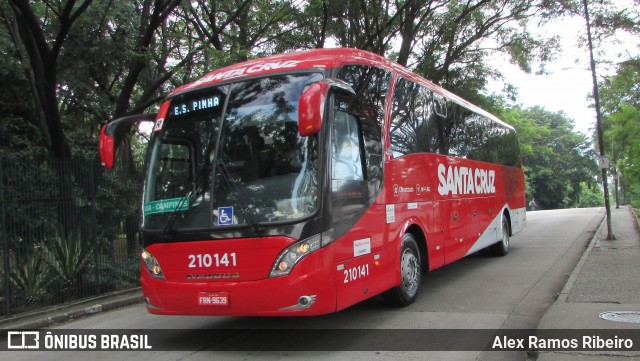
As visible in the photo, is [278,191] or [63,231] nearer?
[278,191]

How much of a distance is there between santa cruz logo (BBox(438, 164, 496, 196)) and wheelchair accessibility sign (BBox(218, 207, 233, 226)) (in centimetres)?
438

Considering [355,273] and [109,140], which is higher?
[109,140]

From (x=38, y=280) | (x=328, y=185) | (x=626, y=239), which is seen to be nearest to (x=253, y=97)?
(x=328, y=185)

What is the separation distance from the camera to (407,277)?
720 centimetres

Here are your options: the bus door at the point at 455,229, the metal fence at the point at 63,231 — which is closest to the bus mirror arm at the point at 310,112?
the bus door at the point at 455,229

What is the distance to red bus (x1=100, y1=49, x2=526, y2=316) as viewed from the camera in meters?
5.14

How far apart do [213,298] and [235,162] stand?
1.46m

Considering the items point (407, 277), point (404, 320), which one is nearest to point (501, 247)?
point (407, 277)

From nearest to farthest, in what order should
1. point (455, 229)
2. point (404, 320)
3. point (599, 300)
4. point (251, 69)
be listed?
point (251, 69) < point (404, 320) < point (599, 300) < point (455, 229)

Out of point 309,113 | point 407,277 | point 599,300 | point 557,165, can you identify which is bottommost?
point 599,300

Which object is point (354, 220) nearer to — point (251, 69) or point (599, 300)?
point (251, 69)

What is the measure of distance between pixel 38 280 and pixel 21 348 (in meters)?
2.06

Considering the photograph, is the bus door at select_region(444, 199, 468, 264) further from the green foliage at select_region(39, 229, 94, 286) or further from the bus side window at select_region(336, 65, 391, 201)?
the green foliage at select_region(39, 229, 94, 286)

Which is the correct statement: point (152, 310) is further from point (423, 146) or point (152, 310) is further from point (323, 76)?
point (423, 146)
